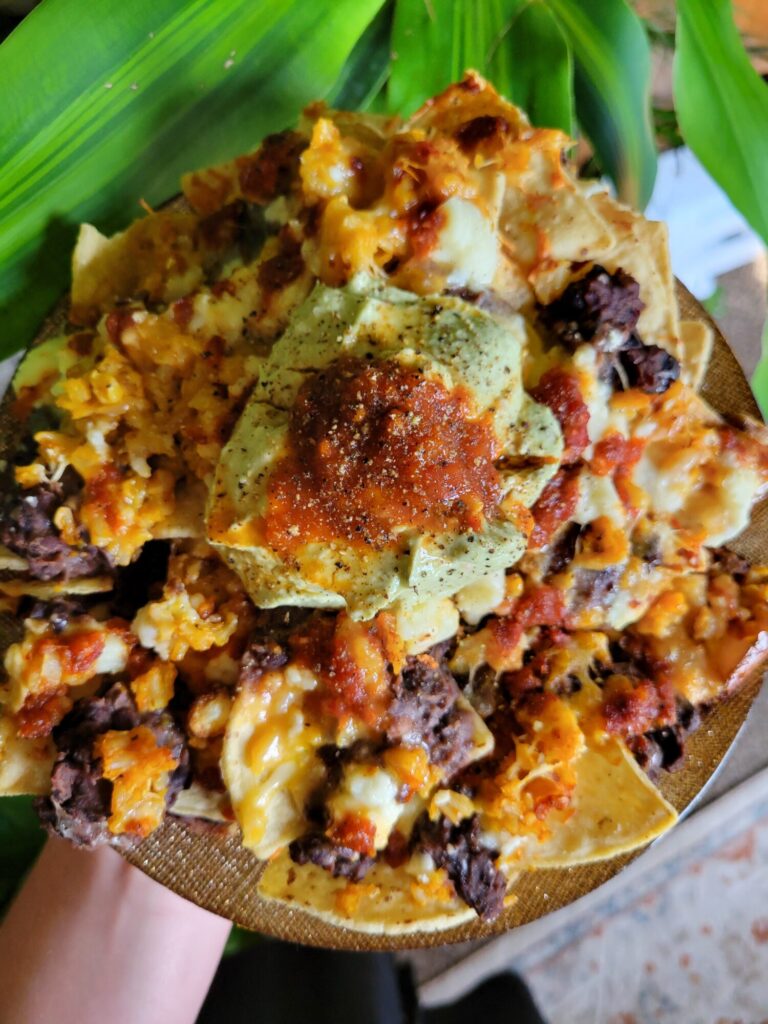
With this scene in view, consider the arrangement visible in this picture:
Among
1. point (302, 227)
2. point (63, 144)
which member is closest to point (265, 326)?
point (302, 227)

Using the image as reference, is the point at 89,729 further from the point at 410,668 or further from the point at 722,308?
the point at 722,308

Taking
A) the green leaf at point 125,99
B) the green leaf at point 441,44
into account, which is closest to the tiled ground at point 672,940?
the green leaf at point 441,44

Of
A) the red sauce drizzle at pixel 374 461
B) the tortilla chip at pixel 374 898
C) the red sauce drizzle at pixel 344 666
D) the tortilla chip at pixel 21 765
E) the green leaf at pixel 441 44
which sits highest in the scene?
the green leaf at pixel 441 44

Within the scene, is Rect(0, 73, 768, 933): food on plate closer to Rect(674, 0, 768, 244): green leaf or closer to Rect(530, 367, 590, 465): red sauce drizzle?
Rect(530, 367, 590, 465): red sauce drizzle

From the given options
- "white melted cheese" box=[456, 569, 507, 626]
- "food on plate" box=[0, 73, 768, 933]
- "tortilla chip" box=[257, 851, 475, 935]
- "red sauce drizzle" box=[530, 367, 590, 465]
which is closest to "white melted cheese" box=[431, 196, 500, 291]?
"food on plate" box=[0, 73, 768, 933]

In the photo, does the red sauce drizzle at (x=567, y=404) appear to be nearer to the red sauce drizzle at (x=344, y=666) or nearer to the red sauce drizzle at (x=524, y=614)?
the red sauce drizzle at (x=524, y=614)

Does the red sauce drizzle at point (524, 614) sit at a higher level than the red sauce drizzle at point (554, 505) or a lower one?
lower

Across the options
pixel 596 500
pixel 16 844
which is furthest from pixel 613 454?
pixel 16 844

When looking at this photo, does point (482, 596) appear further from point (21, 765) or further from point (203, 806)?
point (21, 765)
